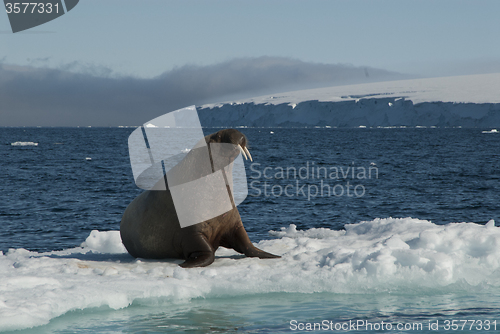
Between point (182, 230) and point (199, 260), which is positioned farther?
point (182, 230)

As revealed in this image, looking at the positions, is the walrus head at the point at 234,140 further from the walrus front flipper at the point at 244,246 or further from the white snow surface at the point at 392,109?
the white snow surface at the point at 392,109

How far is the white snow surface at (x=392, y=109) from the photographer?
83.9 metres

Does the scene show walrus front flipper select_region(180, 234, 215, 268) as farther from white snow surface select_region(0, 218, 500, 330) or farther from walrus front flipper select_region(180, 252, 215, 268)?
white snow surface select_region(0, 218, 500, 330)

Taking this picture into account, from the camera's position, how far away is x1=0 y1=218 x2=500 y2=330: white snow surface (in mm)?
4930

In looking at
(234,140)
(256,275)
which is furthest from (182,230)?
(234,140)

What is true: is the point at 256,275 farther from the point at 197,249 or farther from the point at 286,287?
the point at 197,249

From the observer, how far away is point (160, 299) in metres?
5.18

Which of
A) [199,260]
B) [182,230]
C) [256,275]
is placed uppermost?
[182,230]

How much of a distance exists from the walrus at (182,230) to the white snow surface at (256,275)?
0.18 metres

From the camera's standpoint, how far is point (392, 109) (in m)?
89.6

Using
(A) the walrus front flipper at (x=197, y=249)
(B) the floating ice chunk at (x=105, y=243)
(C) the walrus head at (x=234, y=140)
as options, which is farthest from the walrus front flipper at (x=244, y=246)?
(B) the floating ice chunk at (x=105, y=243)

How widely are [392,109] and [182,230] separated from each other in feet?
288

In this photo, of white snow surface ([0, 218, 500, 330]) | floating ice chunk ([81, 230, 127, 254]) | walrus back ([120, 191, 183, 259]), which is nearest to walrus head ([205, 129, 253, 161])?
walrus back ([120, 191, 183, 259])

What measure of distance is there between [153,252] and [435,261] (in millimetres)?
3413
